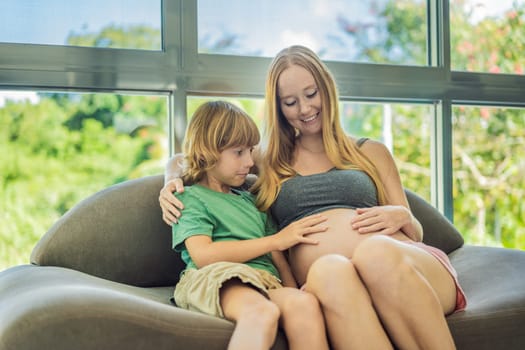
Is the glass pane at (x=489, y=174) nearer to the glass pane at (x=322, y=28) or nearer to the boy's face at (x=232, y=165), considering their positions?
the glass pane at (x=322, y=28)

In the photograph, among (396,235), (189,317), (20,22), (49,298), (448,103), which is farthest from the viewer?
(448,103)

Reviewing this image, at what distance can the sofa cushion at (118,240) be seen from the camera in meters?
1.93

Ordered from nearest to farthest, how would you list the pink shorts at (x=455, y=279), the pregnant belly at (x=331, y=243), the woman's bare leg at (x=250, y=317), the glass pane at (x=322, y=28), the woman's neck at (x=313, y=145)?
1. the woman's bare leg at (x=250, y=317)
2. the pink shorts at (x=455, y=279)
3. the pregnant belly at (x=331, y=243)
4. the woman's neck at (x=313, y=145)
5. the glass pane at (x=322, y=28)

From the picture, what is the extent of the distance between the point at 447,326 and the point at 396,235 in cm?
44

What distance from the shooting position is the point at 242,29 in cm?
265

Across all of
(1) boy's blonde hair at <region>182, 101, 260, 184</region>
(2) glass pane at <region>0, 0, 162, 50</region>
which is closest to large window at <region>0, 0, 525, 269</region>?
(2) glass pane at <region>0, 0, 162, 50</region>

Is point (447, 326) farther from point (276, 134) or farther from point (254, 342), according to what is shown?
point (276, 134)

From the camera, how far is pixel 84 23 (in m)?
2.40

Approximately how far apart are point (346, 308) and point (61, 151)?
1339mm

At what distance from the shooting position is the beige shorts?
1616 mm

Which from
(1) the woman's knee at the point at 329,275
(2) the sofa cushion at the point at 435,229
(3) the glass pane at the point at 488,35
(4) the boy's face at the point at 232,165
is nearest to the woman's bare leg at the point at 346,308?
(1) the woman's knee at the point at 329,275

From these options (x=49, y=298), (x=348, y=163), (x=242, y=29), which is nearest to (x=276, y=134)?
(x=348, y=163)

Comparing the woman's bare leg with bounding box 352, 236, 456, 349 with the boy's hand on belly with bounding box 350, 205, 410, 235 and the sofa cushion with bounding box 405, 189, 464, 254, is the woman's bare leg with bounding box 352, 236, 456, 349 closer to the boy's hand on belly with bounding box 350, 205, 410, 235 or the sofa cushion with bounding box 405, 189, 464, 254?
the boy's hand on belly with bounding box 350, 205, 410, 235

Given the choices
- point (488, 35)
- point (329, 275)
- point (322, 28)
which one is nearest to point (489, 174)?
point (488, 35)
